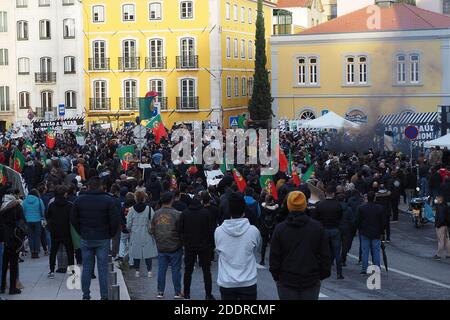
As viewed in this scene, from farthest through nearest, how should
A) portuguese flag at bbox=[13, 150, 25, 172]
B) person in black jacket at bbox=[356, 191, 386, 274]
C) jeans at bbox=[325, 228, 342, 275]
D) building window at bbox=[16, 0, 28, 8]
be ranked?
1. building window at bbox=[16, 0, 28, 8]
2. portuguese flag at bbox=[13, 150, 25, 172]
3. person in black jacket at bbox=[356, 191, 386, 274]
4. jeans at bbox=[325, 228, 342, 275]

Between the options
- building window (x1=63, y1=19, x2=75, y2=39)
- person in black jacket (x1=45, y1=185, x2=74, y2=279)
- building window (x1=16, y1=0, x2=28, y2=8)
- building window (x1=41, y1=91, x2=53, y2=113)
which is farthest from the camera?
building window (x1=16, y1=0, x2=28, y2=8)

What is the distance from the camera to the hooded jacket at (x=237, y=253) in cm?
980

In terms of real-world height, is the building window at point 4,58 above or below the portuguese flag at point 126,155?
above

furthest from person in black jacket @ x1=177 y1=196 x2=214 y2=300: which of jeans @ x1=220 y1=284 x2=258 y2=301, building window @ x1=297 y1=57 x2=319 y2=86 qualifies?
building window @ x1=297 y1=57 x2=319 y2=86

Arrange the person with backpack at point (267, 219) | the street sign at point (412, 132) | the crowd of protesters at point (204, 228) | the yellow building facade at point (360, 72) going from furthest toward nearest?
the yellow building facade at point (360, 72)
the street sign at point (412, 132)
the person with backpack at point (267, 219)
the crowd of protesters at point (204, 228)

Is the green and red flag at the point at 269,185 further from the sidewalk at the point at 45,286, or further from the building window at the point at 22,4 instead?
the building window at the point at 22,4

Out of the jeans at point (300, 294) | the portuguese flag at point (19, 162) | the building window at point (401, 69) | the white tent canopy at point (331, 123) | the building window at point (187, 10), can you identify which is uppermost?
the building window at point (187, 10)

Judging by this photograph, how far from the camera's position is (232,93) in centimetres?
6644

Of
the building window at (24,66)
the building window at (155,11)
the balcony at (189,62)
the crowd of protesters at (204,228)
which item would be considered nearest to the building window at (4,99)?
the building window at (24,66)

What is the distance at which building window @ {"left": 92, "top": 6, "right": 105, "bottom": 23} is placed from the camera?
64812 millimetres

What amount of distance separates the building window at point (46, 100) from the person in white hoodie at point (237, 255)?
192 ft

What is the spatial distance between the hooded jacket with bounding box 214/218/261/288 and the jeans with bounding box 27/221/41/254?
8064 mm

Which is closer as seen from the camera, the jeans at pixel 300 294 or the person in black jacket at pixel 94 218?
the jeans at pixel 300 294

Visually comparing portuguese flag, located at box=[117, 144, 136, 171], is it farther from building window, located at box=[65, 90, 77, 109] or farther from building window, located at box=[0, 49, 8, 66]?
building window, located at box=[0, 49, 8, 66]
